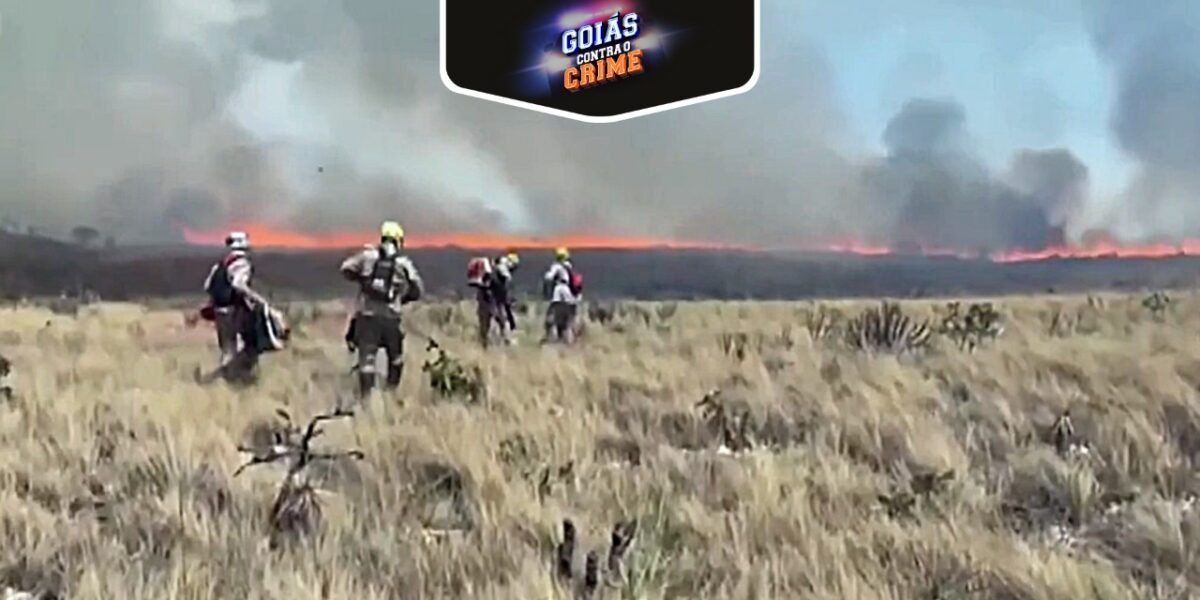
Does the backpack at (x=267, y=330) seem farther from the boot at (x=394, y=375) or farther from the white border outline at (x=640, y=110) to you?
the white border outline at (x=640, y=110)

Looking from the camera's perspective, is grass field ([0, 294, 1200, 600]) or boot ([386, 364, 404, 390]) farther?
boot ([386, 364, 404, 390])

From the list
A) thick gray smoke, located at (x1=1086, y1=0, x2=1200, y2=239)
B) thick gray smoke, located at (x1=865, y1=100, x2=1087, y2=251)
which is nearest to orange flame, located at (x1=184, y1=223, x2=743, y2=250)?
thick gray smoke, located at (x1=865, y1=100, x2=1087, y2=251)

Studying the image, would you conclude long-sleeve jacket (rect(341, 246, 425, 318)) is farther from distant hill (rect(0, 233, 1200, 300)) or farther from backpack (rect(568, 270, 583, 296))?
backpack (rect(568, 270, 583, 296))

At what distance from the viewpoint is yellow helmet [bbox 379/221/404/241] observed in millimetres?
2189

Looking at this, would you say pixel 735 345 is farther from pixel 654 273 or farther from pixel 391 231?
pixel 391 231

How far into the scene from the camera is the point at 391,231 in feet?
7.18

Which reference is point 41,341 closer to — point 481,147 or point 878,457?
point 481,147

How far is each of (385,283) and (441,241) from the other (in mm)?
138

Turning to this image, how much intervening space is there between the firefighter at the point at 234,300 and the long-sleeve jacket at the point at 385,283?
186 mm

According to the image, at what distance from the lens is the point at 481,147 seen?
7.23 feet

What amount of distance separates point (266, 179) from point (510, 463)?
2.41ft

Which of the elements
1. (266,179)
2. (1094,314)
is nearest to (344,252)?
(266,179)

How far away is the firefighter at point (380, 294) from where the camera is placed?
219 centimetres

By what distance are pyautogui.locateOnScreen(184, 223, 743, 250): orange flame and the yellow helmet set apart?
0.01 metres
